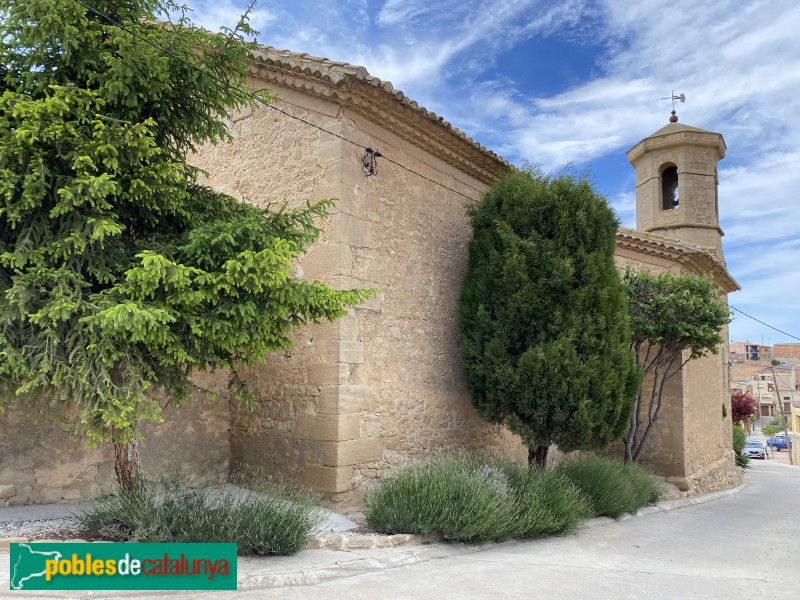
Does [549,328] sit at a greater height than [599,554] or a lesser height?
greater

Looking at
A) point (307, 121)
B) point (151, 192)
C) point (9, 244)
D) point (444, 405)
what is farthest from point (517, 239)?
point (9, 244)

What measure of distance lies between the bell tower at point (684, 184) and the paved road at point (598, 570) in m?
9.56

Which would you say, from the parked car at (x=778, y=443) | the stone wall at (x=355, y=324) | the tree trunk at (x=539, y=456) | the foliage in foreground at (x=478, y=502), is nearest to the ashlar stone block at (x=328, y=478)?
the stone wall at (x=355, y=324)

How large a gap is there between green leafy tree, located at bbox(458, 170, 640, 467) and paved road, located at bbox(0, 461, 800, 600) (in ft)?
5.04

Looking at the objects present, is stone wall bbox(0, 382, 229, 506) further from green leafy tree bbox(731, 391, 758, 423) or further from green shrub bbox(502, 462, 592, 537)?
green leafy tree bbox(731, 391, 758, 423)

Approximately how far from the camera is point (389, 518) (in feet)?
21.0

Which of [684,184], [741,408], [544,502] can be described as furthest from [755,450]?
[544,502]

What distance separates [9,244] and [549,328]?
6232 mm

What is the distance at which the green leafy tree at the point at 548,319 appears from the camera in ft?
27.5

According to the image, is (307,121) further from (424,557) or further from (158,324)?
(424,557)

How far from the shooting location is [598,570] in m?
5.78

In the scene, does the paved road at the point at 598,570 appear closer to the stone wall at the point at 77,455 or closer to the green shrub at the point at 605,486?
the green shrub at the point at 605,486

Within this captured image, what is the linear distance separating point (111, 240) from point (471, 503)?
4134 millimetres

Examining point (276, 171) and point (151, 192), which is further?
point (276, 171)
